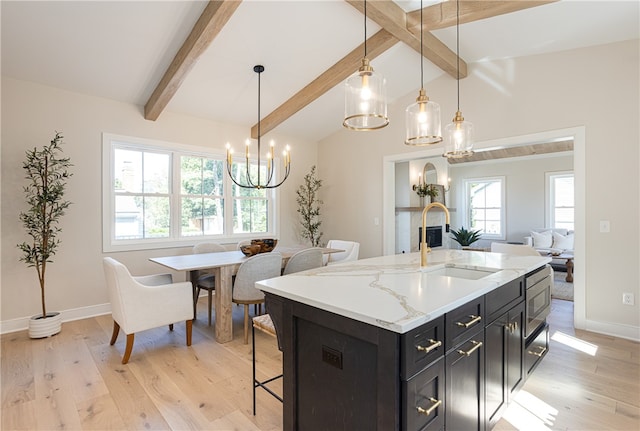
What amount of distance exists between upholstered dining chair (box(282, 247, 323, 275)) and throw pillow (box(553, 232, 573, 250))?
5.92m

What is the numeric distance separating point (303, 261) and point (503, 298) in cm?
202

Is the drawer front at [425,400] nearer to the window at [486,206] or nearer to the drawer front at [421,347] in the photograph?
the drawer front at [421,347]

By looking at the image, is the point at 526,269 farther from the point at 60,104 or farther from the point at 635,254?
the point at 60,104

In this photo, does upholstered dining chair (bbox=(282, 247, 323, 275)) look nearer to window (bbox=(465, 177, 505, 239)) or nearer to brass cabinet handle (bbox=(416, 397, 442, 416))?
brass cabinet handle (bbox=(416, 397, 442, 416))

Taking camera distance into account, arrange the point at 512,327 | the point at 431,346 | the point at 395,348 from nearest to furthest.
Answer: the point at 395,348 < the point at 431,346 < the point at 512,327

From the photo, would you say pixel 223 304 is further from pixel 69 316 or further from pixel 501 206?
pixel 501 206

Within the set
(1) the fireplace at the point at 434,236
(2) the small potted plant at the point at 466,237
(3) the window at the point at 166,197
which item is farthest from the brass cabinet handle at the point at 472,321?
(2) the small potted plant at the point at 466,237

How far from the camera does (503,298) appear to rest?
181 centimetres

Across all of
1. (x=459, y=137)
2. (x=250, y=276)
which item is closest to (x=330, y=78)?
(x=459, y=137)

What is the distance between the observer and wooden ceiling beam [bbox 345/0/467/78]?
117 inches

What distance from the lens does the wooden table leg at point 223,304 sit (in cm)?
310

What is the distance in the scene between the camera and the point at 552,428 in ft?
6.16

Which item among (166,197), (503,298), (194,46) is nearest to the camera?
(503,298)

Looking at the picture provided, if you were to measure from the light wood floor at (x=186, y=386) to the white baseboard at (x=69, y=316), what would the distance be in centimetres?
12
